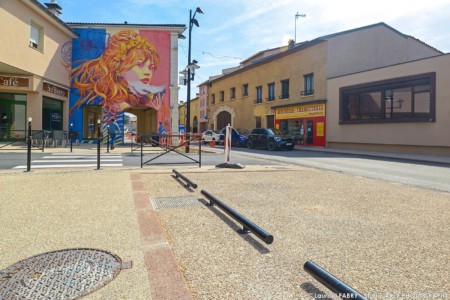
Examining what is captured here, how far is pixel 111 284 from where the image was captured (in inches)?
98.0

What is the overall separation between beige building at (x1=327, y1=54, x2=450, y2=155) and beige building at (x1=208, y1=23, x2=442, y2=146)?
152cm

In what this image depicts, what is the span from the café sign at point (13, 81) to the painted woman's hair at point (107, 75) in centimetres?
404

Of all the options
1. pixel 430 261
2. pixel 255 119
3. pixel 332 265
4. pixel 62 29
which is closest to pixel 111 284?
pixel 332 265

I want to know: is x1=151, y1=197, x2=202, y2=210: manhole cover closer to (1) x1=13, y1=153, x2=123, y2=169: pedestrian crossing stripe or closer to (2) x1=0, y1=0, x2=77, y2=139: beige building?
(1) x1=13, y1=153, x2=123, y2=169: pedestrian crossing stripe

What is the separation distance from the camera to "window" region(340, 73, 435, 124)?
17.2m

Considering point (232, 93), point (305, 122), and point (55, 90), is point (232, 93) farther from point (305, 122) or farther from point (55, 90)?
point (55, 90)

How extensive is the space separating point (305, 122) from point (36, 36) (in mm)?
18999

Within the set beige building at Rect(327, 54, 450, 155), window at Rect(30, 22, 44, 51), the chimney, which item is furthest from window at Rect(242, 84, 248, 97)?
window at Rect(30, 22, 44, 51)

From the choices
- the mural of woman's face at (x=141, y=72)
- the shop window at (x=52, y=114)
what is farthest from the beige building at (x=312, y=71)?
the shop window at (x=52, y=114)

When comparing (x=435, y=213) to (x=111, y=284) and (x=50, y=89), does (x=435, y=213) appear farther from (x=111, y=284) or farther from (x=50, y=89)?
(x=50, y=89)

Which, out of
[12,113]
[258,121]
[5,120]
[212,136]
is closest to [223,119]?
[258,121]

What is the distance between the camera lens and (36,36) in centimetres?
1788

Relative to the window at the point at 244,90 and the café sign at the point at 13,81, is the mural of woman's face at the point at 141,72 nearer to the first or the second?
the café sign at the point at 13,81

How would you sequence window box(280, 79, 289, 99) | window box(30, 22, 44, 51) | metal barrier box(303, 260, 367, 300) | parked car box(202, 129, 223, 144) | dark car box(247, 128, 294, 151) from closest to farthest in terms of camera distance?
metal barrier box(303, 260, 367, 300), window box(30, 22, 44, 51), dark car box(247, 128, 294, 151), window box(280, 79, 289, 99), parked car box(202, 129, 223, 144)
